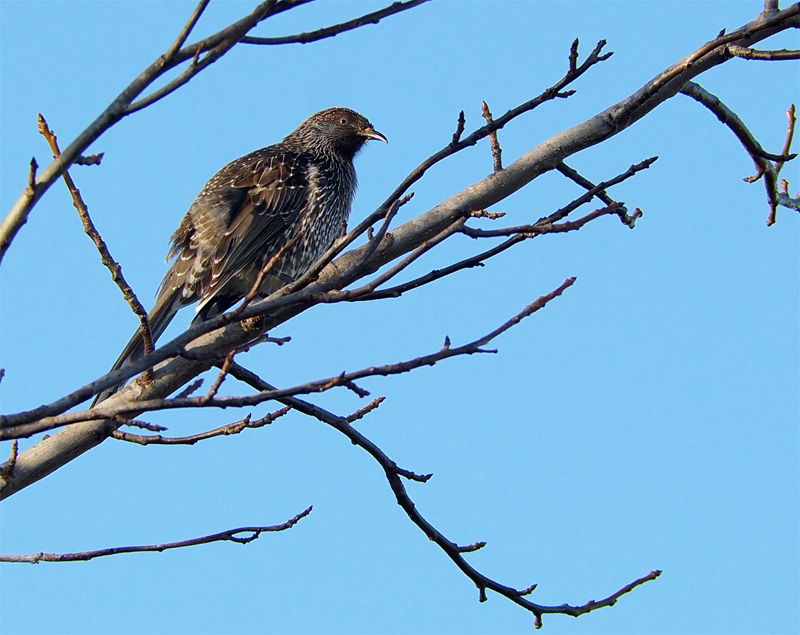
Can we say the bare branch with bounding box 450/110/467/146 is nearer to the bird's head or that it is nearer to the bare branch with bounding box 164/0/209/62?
the bare branch with bounding box 164/0/209/62

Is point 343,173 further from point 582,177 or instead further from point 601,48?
point 601,48

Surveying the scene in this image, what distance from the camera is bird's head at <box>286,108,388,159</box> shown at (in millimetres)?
7504

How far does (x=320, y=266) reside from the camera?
3.00 meters

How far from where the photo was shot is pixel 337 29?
2.62m

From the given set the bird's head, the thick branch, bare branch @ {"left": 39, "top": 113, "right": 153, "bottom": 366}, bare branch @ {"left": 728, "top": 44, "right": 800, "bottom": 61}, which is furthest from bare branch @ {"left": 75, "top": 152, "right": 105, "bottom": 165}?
the bird's head

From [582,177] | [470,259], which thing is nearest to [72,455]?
[470,259]

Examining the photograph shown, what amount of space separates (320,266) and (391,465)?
1.47m

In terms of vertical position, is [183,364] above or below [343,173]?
below

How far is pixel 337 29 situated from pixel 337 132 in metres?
5.10

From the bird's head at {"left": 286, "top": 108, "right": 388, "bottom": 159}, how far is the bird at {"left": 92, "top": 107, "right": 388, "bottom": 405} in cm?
6

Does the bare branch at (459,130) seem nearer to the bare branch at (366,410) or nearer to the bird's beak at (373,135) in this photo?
the bare branch at (366,410)

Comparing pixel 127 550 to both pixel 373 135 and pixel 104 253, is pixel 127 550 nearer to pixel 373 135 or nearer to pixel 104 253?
pixel 104 253

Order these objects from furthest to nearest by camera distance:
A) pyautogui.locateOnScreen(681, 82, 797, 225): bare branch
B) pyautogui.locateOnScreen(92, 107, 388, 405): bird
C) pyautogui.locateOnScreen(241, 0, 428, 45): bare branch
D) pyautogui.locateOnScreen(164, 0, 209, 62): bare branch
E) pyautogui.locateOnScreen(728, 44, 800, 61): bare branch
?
pyautogui.locateOnScreen(92, 107, 388, 405): bird → pyautogui.locateOnScreen(681, 82, 797, 225): bare branch → pyautogui.locateOnScreen(728, 44, 800, 61): bare branch → pyautogui.locateOnScreen(241, 0, 428, 45): bare branch → pyautogui.locateOnScreen(164, 0, 209, 62): bare branch

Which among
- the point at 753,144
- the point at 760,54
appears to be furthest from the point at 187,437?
the point at 753,144
